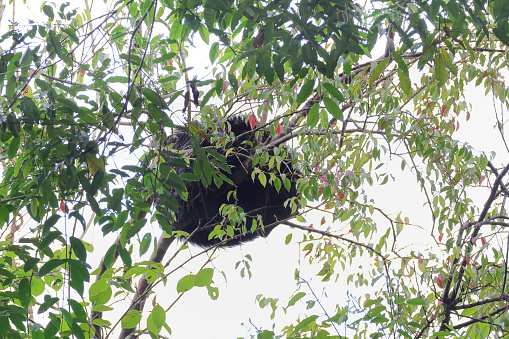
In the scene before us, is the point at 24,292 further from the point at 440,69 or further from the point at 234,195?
the point at 440,69

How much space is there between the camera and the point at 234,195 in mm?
1346

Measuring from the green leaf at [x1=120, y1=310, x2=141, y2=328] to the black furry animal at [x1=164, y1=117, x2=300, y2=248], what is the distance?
0.34 metres

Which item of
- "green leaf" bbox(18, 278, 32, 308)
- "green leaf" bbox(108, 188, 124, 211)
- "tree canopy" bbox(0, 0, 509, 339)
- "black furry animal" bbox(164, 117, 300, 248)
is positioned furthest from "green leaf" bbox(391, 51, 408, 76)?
"green leaf" bbox(18, 278, 32, 308)

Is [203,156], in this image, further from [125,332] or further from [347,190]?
[125,332]

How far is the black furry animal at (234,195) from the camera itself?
140cm

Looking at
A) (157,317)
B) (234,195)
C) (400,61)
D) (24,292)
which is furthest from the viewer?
(234,195)

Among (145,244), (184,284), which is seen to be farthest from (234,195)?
(145,244)

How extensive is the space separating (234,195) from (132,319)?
1.39 feet

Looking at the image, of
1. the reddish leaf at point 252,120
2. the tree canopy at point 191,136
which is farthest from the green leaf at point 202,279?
the reddish leaf at point 252,120

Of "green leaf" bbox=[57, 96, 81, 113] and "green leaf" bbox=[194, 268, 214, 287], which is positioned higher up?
"green leaf" bbox=[57, 96, 81, 113]

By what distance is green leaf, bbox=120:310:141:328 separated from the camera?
3.52 feet

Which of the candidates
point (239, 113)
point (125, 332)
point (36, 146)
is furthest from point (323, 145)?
point (125, 332)

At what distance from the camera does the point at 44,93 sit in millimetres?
868

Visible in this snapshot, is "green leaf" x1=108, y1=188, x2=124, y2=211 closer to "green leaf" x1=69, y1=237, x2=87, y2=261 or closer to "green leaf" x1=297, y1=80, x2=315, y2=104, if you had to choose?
"green leaf" x1=69, y1=237, x2=87, y2=261
